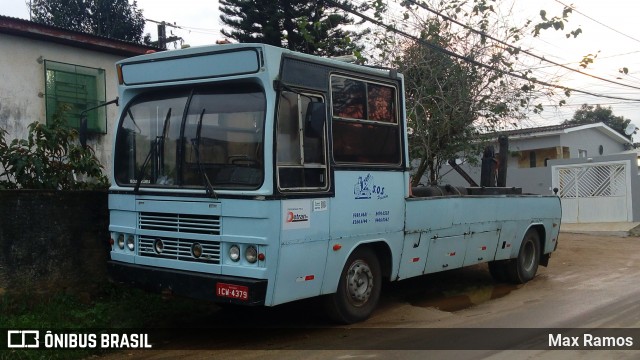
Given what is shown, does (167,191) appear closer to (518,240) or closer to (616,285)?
(518,240)

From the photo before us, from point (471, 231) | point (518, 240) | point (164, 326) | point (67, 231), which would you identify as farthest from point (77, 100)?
point (518, 240)

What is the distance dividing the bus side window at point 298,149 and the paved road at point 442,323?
5.41 ft

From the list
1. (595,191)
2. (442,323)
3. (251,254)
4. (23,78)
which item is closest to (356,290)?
(442,323)

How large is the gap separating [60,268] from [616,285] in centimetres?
848

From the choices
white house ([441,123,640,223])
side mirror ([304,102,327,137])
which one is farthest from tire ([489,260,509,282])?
white house ([441,123,640,223])

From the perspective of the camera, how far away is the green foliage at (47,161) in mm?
7965

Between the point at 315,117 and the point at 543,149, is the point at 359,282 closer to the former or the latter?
Result: the point at 315,117

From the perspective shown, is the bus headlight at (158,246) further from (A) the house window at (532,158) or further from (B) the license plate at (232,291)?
(A) the house window at (532,158)

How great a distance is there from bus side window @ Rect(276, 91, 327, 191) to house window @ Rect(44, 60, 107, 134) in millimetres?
6221

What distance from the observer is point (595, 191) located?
21766 millimetres

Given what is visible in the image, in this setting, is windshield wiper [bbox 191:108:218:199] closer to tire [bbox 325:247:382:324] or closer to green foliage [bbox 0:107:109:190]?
tire [bbox 325:247:382:324]

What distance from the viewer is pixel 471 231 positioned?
9.18 m

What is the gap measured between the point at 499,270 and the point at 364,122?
15.2ft

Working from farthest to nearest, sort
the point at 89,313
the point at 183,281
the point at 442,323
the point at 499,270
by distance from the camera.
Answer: the point at 499,270 → the point at 442,323 → the point at 89,313 → the point at 183,281
